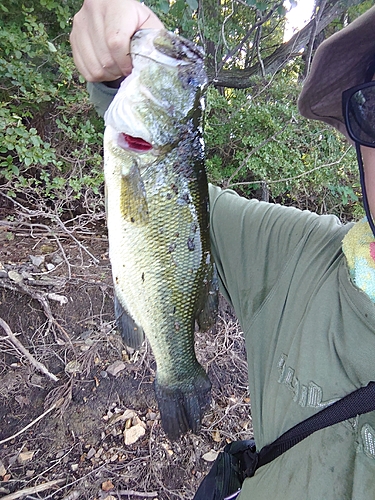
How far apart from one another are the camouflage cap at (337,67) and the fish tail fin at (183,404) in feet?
3.73

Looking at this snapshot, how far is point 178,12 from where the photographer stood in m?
3.57

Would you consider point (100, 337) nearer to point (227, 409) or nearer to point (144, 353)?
point (144, 353)

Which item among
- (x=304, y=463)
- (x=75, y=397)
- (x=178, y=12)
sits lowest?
(x=75, y=397)

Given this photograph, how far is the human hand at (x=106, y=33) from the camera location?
995 mm

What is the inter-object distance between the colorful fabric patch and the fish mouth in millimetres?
724

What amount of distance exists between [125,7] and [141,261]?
0.75m

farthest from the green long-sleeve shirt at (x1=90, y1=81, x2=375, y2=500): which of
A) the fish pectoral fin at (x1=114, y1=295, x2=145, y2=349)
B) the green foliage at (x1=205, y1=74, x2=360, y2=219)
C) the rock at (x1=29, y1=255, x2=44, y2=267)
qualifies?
the green foliage at (x1=205, y1=74, x2=360, y2=219)

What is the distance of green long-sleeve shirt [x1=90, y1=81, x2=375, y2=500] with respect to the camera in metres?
0.98

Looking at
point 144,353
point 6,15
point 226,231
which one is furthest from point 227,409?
point 6,15

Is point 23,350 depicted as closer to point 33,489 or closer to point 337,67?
point 33,489

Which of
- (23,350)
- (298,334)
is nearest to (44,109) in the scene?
(23,350)

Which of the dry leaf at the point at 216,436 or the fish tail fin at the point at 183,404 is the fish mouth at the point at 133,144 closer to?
the fish tail fin at the point at 183,404

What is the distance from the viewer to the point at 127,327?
129 centimetres

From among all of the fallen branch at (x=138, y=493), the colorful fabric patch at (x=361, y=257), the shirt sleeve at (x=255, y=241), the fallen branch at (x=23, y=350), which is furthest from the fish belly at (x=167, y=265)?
the fallen branch at (x=23, y=350)
